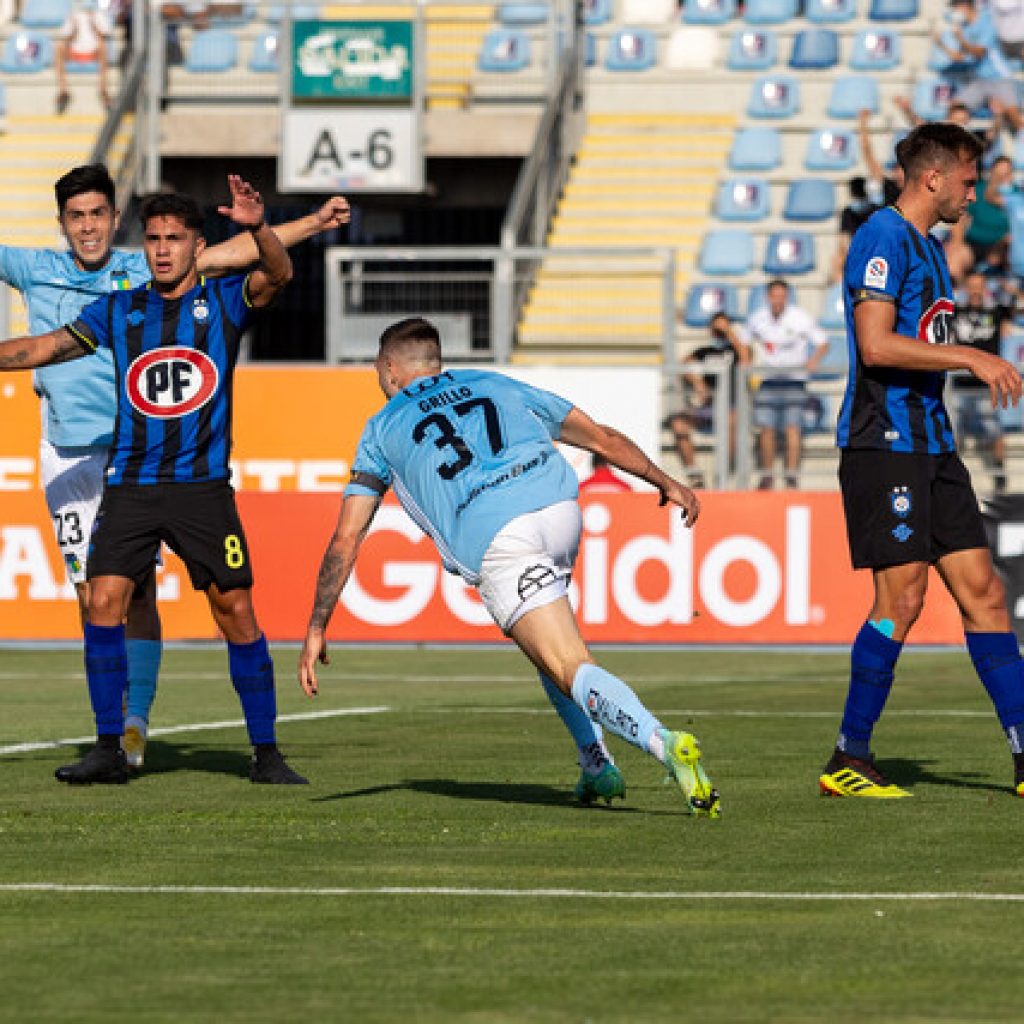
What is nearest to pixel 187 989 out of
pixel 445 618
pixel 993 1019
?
pixel 993 1019

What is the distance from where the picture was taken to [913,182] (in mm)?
9234

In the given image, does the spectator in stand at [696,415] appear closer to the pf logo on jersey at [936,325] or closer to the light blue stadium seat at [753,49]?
the light blue stadium seat at [753,49]

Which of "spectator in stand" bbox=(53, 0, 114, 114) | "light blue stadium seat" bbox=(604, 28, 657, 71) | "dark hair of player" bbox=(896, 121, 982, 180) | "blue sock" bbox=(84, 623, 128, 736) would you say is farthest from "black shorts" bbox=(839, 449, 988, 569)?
"spectator in stand" bbox=(53, 0, 114, 114)

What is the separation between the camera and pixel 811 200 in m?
28.6

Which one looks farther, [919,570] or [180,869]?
[919,570]

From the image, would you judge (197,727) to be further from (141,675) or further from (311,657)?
(311,657)

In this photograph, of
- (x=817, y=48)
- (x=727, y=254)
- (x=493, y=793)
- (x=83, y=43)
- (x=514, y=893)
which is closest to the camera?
(x=514, y=893)

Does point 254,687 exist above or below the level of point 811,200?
below

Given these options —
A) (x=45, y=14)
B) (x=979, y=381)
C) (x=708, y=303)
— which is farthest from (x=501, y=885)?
(x=45, y=14)

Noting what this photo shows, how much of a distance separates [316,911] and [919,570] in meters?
3.28

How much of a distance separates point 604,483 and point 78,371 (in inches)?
410

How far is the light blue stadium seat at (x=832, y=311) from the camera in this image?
26766mm

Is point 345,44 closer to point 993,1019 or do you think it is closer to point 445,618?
point 445,618

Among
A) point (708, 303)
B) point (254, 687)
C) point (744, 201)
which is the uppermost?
point (744, 201)
